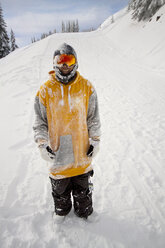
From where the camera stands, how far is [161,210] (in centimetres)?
218

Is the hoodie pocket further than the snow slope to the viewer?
No

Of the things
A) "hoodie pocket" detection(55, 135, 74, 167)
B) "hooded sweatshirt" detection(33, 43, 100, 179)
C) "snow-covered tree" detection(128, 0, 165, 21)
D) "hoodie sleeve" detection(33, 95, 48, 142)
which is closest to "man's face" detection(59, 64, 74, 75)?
"hooded sweatshirt" detection(33, 43, 100, 179)

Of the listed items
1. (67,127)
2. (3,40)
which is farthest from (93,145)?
(3,40)

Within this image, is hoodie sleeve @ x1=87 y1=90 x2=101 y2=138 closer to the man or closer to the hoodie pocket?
the man

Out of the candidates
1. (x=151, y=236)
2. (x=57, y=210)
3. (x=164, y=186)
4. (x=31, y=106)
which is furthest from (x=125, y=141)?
(x=31, y=106)

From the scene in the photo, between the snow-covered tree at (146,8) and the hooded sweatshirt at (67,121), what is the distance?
65.5ft

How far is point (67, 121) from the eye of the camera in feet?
5.22

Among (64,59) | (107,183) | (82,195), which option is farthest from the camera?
(107,183)

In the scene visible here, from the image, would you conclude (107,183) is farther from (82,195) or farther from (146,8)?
(146,8)

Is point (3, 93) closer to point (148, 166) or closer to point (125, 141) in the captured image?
point (125, 141)

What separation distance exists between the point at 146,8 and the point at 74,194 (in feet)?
72.7

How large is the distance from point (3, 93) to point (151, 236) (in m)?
7.15

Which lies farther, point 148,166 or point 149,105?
point 149,105

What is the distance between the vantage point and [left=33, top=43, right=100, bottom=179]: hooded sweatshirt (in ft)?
4.99
